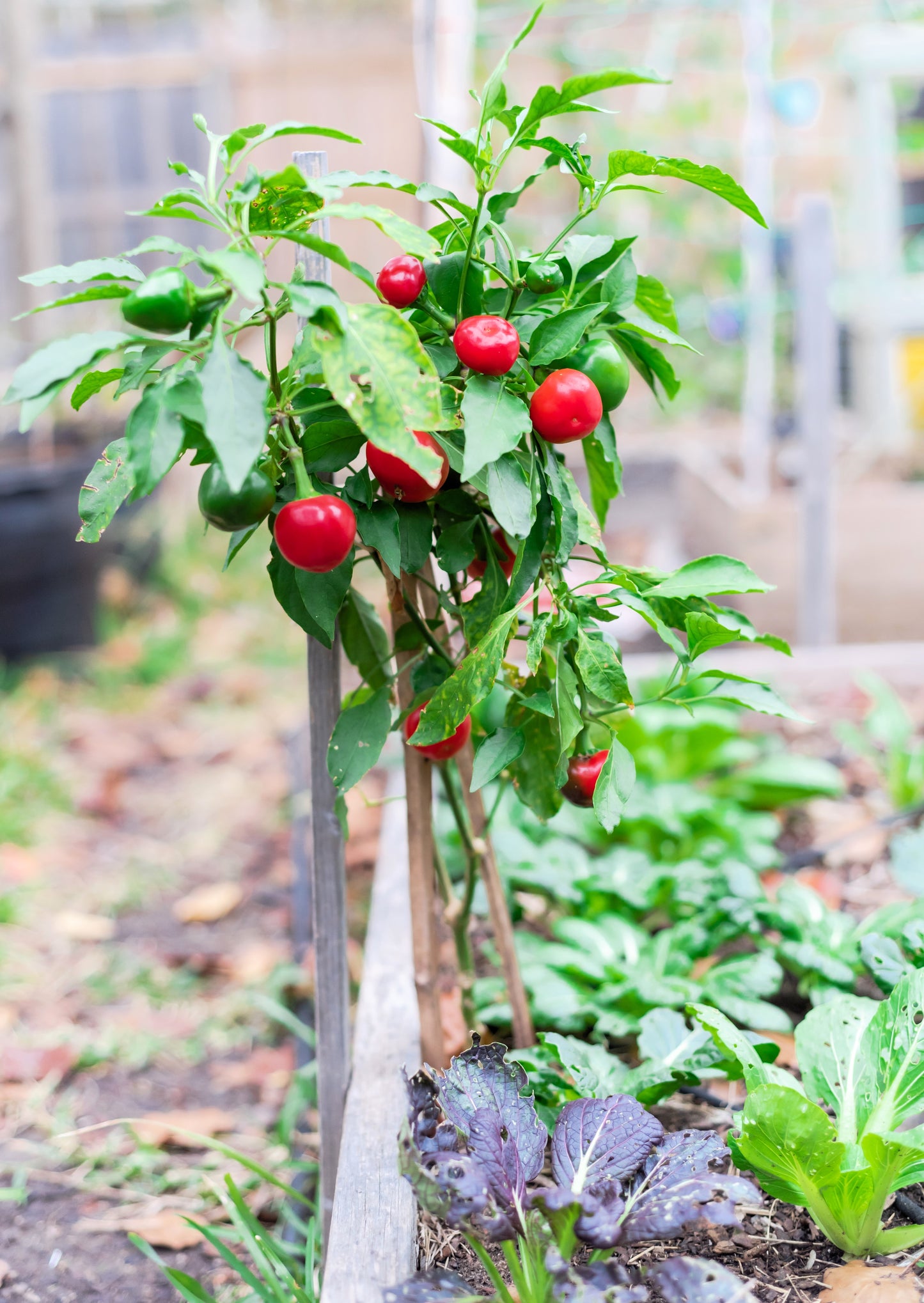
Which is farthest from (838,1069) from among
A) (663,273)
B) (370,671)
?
(663,273)

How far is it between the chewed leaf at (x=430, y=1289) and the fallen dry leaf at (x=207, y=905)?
4.28ft

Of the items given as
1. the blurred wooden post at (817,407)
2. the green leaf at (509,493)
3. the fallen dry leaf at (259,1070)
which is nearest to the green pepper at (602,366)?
the green leaf at (509,493)

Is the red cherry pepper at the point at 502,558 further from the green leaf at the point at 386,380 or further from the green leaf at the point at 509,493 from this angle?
the green leaf at the point at 386,380

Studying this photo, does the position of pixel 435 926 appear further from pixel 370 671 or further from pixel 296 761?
pixel 296 761

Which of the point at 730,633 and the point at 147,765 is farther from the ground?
the point at 730,633

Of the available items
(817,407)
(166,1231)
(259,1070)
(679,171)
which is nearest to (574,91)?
(679,171)

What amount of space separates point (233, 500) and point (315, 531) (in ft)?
0.20

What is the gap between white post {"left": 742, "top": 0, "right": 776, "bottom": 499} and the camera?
3883 millimetres

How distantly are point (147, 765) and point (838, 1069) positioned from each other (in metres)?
2.06

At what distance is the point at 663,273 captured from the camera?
523 centimetres

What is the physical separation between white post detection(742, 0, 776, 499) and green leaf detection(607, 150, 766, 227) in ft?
10.1

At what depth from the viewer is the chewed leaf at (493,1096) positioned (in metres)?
0.79

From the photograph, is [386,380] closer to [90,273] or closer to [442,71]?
[90,273]

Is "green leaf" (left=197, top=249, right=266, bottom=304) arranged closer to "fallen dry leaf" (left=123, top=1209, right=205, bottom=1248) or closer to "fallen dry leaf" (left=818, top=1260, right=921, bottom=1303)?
"fallen dry leaf" (left=818, top=1260, right=921, bottom=1303)
